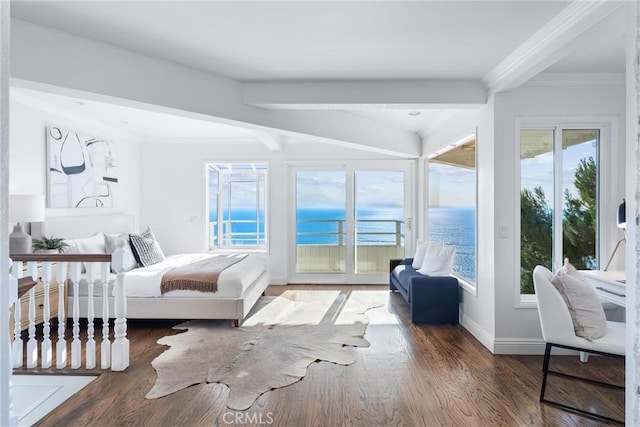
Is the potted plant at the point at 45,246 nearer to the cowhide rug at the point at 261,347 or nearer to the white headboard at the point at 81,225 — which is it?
the white headboard at the point at 81,225

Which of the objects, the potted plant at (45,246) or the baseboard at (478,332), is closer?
the baseboard at (478,332)

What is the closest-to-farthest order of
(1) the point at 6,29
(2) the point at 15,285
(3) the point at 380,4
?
(1) the point at 6,29
(2) the point at 15,285
(3) the point at 380,4

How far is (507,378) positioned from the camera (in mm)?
2738

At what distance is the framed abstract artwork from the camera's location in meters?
4.13

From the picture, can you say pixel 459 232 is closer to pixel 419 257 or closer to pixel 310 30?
pixel 419 257

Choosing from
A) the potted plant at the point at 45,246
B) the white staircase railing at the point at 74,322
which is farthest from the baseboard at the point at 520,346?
the potted plant at the point at 45,246

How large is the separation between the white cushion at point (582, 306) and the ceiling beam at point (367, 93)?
1.76 meters

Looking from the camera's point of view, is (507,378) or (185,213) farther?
(185,213)

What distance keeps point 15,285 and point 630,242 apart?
2099mm

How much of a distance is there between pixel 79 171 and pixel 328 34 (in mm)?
3842

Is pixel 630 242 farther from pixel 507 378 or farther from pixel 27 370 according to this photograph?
pixel 27 370

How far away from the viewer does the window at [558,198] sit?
3.30 meters

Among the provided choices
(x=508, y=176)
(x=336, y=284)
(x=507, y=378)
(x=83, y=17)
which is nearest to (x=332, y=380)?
(x=507, y=378)

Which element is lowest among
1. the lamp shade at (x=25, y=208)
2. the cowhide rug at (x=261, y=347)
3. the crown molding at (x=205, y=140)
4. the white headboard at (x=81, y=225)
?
the cowhide rug at (x=261, y=347)
